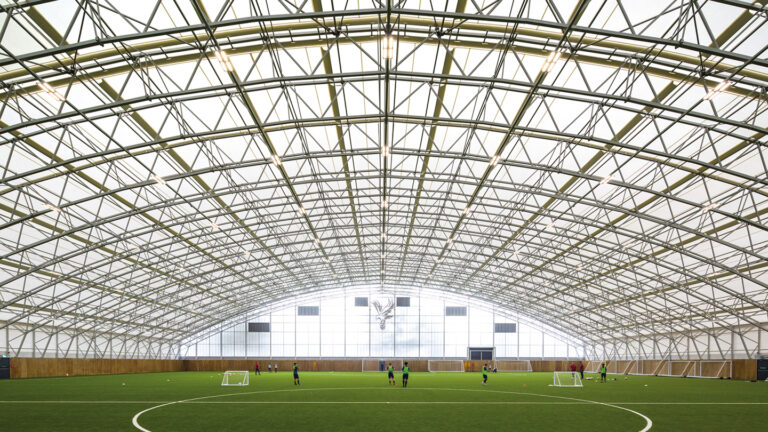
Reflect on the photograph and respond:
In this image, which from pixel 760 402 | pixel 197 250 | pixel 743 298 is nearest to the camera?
pixel 760 402

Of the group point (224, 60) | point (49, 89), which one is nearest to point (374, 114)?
point (224, 60)

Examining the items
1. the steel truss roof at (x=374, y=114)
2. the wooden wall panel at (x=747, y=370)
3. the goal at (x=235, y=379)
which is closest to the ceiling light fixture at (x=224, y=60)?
the steel truss roof at (x=374, y=114)

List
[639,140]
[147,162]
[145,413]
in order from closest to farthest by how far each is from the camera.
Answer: [145,413]
[639,140]
[147,162]

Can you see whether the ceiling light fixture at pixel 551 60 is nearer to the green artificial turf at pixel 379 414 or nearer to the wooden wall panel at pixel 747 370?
the green artificial turf at pixel 379 414

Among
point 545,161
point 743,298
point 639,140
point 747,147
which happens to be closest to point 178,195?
point 545,161

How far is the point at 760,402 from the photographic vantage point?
23.5 metres

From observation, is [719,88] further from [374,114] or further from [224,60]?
[224,60]

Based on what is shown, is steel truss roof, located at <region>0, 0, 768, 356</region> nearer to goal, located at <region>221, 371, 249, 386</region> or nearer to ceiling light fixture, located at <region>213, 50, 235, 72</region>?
ceiling light fixture, located at <region>213, 50, 235, 72</region>

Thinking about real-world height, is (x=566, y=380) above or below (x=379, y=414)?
below

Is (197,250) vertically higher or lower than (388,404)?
higher

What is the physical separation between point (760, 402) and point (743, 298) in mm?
21416

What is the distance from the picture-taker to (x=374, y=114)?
89.7 ft

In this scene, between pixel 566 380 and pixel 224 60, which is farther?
pixel 566 380

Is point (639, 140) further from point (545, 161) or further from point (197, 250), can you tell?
point (197, 250)
